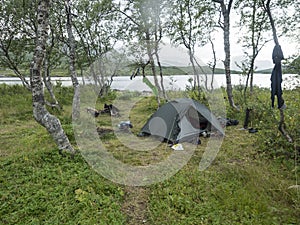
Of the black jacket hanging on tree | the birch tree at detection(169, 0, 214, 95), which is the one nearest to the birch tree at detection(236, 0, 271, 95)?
the birch tree at detection(169, 0, 214, 95)


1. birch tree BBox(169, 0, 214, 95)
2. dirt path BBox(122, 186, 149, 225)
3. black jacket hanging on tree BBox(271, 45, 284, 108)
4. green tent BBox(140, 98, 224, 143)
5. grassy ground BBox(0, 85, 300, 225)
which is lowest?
dirt path BBox(122, 186, 149, 225)

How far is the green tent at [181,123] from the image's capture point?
5.63m

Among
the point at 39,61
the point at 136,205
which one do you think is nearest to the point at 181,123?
the point at 136,205

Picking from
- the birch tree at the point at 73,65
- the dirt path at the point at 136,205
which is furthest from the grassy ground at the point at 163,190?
the birch tree at the point at 73,65

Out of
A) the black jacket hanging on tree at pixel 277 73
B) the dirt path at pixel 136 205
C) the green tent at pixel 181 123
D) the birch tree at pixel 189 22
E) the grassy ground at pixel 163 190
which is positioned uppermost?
the birch tree at pixel 189 22

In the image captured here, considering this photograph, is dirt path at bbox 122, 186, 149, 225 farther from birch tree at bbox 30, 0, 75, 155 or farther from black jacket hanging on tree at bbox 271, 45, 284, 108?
black jacket hanging on tree at bbox 271, 45, 284, 108

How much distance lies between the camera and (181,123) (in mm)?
5605

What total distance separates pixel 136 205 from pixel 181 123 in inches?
115

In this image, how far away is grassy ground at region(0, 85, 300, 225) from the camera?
266cm

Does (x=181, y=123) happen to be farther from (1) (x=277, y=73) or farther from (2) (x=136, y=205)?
(2) (x=136, y=205)

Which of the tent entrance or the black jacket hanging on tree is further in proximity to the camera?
the tent entrance

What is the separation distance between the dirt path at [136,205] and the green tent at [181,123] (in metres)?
2.27

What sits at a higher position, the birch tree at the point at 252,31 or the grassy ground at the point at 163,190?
the birch tree at the point at 252,31

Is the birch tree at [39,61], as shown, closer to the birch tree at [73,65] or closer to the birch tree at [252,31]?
the birch tree at [73,65]
